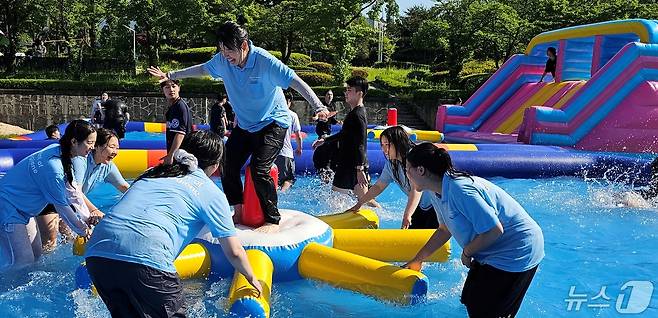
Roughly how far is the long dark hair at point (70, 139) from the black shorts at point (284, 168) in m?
2.94

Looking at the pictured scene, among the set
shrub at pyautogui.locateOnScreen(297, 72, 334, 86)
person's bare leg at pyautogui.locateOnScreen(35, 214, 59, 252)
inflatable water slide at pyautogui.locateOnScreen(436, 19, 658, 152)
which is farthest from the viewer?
shrub at pyautogui.locateOnScreen(297, 72, 334, 86)

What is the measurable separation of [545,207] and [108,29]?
89.5 feet

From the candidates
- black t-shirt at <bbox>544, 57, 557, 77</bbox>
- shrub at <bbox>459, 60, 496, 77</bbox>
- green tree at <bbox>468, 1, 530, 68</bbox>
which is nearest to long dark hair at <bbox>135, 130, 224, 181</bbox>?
black t-shirt at <bbox>544, 57, 557, 77</bbox>

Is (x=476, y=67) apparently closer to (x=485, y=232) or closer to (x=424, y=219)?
(x=424, y=219)

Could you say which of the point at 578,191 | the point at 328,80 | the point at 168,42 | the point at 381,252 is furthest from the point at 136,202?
the point at 168,42

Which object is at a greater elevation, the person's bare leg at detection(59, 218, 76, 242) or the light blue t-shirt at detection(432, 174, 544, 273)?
the light blue t-shirt at detection(432, 174, 544, 273)

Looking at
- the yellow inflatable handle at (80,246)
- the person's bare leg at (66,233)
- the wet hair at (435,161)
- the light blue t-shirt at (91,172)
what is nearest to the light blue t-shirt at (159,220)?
the wet hair at (435,161)

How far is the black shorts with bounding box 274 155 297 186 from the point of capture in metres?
6.48

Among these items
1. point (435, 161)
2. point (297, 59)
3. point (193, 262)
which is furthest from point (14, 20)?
point (435, 161)

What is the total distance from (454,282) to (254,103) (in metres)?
1.85

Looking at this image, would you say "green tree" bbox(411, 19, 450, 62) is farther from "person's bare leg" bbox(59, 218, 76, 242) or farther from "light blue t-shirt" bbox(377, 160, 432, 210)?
"person's bare leg" bbox(59, 218, 76, 242)

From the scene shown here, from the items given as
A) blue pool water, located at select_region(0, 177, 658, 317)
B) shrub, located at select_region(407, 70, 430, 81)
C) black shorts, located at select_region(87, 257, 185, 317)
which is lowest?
blue pool water, located at select_region(0, 177, 658, 317)

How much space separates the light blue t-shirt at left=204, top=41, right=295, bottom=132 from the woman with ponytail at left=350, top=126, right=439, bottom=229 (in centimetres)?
78

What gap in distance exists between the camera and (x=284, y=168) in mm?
6539
